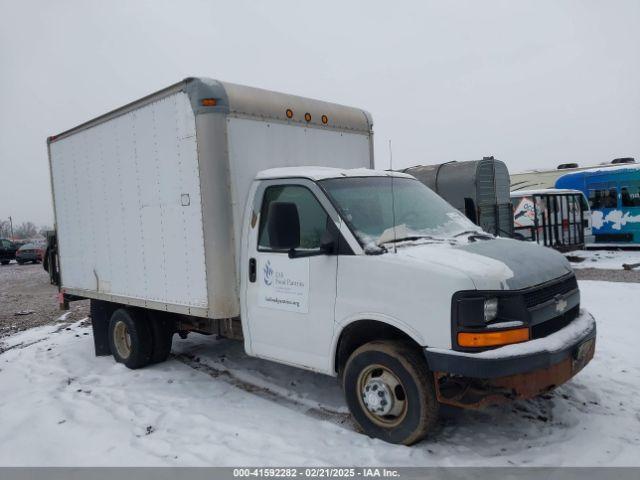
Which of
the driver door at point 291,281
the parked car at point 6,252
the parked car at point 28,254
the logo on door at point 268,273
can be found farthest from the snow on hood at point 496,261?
the parked car at point 6,252

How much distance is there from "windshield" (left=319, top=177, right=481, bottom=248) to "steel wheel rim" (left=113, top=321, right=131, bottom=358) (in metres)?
3.78

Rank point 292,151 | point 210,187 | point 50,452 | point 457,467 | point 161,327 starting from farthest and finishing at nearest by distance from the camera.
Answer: point 161,327, point 292,151, point 210,187, point 50,452, point 457,467

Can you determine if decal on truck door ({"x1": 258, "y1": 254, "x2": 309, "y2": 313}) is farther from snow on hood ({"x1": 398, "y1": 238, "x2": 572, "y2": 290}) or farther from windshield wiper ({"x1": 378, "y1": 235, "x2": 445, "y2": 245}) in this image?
snow on hood ({"x1": 398, "y1": 238, "x2": 572, "y2": 290})

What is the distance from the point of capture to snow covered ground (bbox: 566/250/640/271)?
594 inches

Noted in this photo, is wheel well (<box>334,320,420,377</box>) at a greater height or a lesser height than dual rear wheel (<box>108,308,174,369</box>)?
greater

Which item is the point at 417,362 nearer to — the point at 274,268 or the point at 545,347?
the point at 545,347

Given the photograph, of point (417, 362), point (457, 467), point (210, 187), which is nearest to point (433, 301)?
point (417, 362)

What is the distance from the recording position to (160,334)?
666 centimetres

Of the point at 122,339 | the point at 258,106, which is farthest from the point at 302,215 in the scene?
the point at 122,339

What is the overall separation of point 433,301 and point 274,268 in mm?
1632

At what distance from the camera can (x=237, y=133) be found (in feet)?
16.8

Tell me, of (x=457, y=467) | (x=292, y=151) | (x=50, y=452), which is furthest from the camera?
(x=292, y=151)

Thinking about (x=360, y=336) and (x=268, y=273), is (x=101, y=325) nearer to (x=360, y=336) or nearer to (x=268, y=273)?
(x=268, y=273)

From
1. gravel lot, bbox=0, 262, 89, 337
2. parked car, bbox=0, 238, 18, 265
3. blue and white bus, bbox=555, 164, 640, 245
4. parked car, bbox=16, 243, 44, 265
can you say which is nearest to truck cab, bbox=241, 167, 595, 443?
gravel lot, bbox=0, 262, 89, 337
